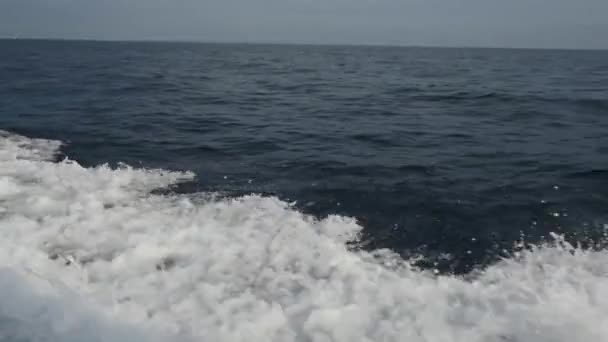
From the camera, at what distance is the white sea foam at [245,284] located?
10.1 ft

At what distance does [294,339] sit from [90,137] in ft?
26.7

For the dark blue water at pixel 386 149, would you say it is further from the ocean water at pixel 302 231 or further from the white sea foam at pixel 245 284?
the white sea foam at pixel 245 284

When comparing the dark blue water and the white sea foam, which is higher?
the dark blue water

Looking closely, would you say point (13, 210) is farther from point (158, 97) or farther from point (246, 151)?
point (158, 97)

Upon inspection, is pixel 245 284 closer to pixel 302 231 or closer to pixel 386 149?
pixel 302 231

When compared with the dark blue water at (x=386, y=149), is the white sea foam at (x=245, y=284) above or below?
below

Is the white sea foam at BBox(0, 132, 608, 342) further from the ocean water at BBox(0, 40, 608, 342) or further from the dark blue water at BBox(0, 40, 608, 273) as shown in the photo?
the dark blue water at BBox(0, 40, 608, 273)

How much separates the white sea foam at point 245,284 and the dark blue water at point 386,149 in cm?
65

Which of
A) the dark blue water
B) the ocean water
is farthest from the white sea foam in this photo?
the dark blue water

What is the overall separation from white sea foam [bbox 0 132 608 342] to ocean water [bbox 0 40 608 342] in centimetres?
2

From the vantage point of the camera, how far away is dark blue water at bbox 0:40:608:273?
5324mm

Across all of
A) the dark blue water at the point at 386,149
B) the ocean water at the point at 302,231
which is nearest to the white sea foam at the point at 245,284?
the ocean water at the point at 302,231

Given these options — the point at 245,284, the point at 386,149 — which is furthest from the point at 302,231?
the point at 386,149

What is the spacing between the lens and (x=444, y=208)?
18.7ft
